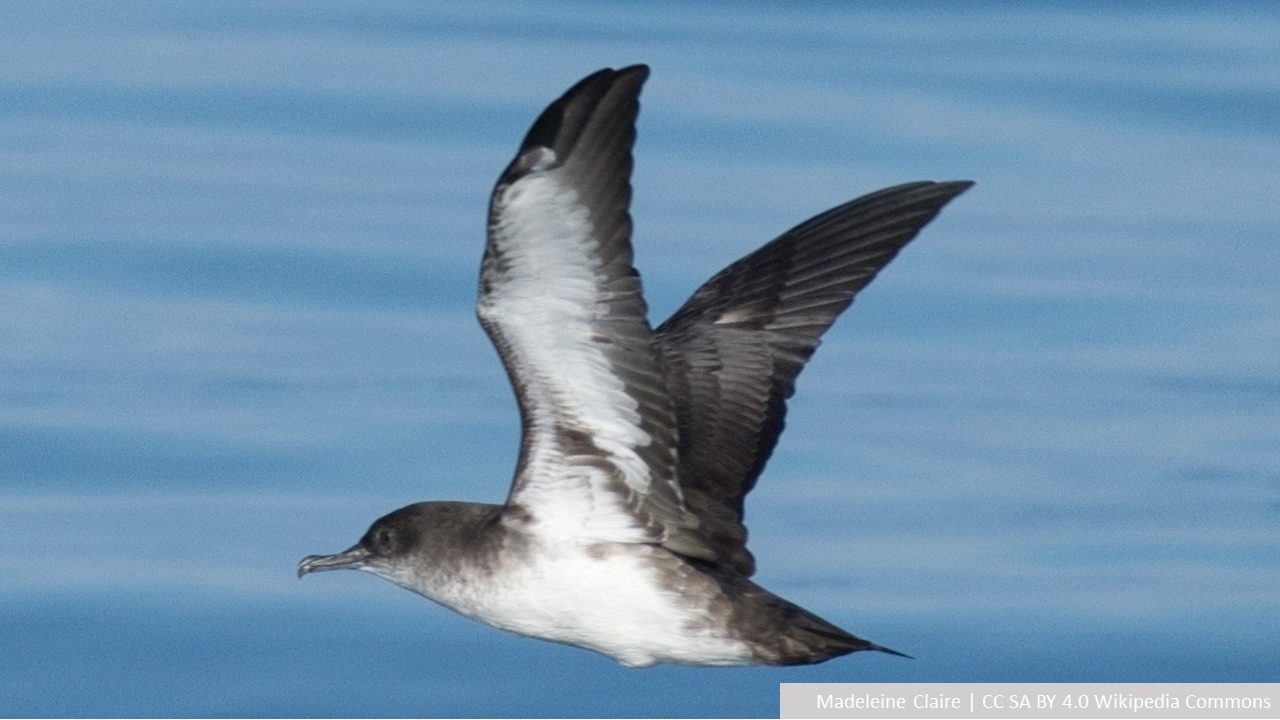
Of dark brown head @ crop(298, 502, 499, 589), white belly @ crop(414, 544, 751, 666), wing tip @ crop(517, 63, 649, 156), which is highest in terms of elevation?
wing tip @ crop(517, 63, 649, 156)

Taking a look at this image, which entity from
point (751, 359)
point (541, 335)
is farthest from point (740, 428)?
point (541, 335)

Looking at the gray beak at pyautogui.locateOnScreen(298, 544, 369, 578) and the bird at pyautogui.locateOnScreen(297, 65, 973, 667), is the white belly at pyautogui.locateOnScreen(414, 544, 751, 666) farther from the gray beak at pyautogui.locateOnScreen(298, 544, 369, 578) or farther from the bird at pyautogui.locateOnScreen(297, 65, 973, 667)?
the gray beak at pyautogui.locateOnScreen(298, 544, 369, 578)

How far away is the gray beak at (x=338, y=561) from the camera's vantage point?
1120 centimetres

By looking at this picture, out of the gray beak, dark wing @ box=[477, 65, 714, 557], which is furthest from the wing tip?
the gray beak

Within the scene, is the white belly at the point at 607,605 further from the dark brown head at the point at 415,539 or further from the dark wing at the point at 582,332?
the dark brown head at the point at 415,539

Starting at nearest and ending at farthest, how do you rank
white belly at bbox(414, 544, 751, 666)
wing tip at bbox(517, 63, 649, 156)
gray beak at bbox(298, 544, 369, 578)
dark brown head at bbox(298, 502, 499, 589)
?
1. wing tip at bbox(517, 63, 649, 156)
2. white belly at bbox(414, 544, 751, 666)
3. dark brown head at bbox(298, 502, 499, 589)
4. gray beak at bbox(298, 544, 369, 578)

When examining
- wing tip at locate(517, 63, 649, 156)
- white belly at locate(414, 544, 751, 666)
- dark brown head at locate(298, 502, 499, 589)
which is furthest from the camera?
dark brown head at locate(298, 502, 499, 589)

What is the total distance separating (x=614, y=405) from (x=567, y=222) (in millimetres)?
902

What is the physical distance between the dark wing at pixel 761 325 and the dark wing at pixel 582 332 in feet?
2.68

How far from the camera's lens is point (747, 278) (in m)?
12.1

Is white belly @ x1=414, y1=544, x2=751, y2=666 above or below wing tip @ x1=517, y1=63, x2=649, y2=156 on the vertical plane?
below

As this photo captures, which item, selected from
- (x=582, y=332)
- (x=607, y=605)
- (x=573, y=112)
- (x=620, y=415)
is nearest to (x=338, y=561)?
(x=607, y=605)

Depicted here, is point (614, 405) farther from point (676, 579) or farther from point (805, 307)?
point (805, 307)

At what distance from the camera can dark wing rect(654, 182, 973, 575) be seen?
11406mm
